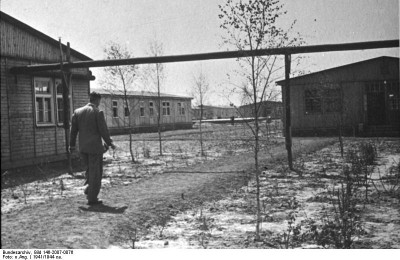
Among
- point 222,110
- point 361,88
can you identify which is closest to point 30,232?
point 361,88

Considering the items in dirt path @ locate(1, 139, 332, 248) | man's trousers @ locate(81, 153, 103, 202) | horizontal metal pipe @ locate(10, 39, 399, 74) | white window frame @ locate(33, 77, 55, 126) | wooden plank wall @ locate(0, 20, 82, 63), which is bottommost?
dirt path @ locate(1, 139, 332, 248)

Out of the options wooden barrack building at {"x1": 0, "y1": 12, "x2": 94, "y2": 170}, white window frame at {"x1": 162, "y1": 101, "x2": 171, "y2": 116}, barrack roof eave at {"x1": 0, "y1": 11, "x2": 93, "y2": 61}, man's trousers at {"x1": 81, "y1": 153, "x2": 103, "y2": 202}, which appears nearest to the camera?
man's trousers at {"x1": 81, "y1": 153, "x2": 103, "y2": 202}

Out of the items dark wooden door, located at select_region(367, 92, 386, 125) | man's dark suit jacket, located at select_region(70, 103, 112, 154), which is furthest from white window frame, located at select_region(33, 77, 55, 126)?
dark wooden door, located at select_region(367, 92, 386, 125)

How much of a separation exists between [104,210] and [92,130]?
1439 mm

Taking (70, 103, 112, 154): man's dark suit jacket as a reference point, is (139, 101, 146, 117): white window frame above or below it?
above

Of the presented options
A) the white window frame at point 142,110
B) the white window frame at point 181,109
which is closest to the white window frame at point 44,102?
the white window frame at point 142,110

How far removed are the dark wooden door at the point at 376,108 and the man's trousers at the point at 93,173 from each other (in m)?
20.4

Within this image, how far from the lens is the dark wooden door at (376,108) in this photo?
22.6 metres

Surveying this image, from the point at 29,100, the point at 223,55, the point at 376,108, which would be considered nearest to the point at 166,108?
the point at 376,108

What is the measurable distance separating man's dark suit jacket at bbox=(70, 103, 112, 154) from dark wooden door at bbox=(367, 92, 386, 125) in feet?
66.6

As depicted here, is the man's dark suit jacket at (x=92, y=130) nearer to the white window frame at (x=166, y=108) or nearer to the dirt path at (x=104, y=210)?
the dirt path at (x=104, y=210)

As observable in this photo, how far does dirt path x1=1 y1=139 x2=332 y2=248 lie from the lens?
473 centimetres

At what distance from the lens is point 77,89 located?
1441cm

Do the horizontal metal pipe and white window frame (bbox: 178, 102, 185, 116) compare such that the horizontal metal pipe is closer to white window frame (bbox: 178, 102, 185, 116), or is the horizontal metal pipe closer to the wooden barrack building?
the wooden barrack building
